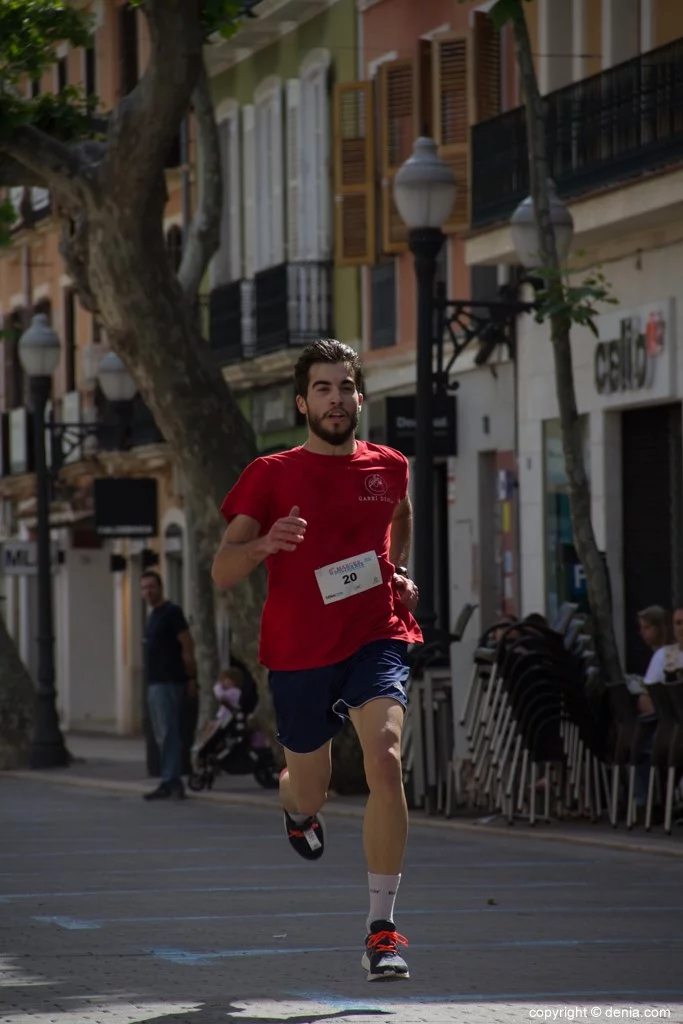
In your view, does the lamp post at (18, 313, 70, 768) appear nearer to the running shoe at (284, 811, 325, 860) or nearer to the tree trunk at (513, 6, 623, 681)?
the tree trunk at (513, 6, 623, 681)

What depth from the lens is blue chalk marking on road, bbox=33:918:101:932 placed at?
452 inches

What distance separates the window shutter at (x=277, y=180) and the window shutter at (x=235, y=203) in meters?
1.55

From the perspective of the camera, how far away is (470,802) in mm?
19250

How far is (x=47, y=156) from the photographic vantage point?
72.4 feet

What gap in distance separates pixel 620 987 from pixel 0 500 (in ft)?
141

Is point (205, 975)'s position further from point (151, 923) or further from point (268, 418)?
point (268, 418)

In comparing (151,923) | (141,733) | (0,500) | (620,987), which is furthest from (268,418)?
(620,987)

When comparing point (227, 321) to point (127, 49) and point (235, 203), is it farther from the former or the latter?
point (127, 49)

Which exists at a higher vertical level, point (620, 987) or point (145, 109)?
point (145, 109)

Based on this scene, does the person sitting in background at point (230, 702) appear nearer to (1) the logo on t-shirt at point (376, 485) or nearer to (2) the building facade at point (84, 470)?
(1) the logo on t-shirt at point (376, 485)

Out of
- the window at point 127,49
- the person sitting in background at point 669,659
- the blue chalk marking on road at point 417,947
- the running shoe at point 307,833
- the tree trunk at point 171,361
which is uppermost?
the window at point 127,49

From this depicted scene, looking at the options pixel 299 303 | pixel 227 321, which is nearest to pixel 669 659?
pixel 299 303

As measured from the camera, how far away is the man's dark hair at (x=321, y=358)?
938cm

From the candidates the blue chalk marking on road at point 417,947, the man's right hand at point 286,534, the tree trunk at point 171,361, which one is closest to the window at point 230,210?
the tree trunk at point 171,361
